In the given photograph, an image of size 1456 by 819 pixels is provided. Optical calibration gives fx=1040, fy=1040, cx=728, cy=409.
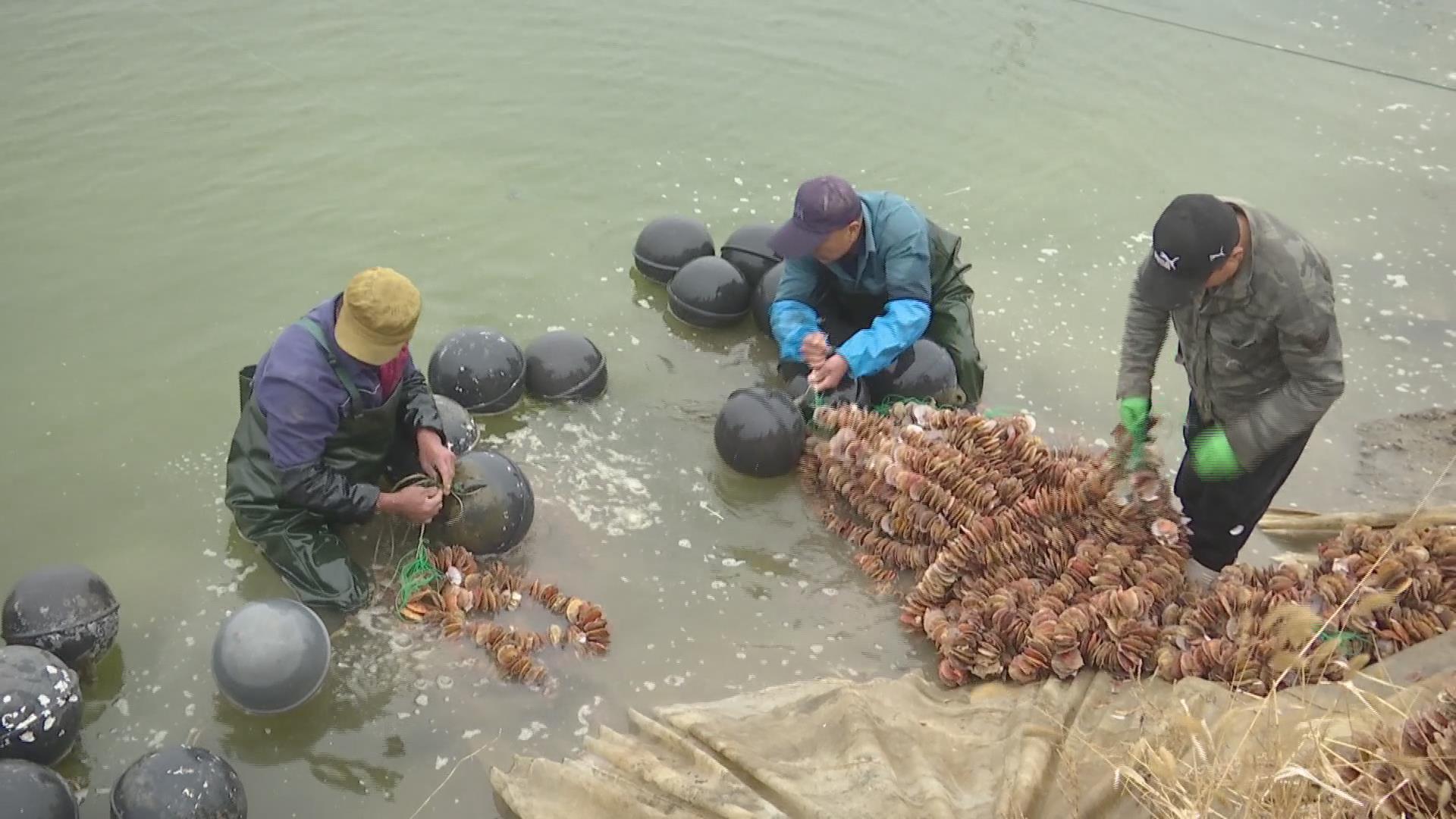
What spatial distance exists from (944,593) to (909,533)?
0.48m

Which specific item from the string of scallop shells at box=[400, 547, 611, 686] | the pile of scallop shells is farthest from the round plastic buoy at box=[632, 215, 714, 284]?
the string of scallop shells at box=[400, 547, 611, 686]

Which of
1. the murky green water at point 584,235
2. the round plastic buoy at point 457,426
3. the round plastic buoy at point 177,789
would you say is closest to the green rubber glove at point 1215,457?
the murky green water at point 584,235

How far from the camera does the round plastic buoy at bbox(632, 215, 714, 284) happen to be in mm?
7688

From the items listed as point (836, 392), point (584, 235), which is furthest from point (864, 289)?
point (584, 235)

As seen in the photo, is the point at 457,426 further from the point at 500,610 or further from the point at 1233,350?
the point at 1233,350

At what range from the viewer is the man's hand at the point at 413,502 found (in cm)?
507

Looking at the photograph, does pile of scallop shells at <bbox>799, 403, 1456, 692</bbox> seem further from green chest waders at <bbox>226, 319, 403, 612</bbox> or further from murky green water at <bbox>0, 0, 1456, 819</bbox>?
green chest waders at <bbox>226, 319, 403, 612</bbox>

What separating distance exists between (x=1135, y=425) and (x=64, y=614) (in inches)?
197

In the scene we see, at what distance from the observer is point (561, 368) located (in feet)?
21.3

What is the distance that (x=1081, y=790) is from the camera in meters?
3.77

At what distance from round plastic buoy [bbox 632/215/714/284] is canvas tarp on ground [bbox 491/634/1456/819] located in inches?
149

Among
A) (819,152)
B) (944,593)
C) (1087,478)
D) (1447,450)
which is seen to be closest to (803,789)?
(944,593)

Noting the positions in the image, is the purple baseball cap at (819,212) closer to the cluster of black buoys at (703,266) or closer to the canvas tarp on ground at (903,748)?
the cluster of black buoys at (703,266)

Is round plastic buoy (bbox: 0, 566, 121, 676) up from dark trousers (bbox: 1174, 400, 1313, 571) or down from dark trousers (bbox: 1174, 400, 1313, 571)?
down
